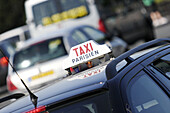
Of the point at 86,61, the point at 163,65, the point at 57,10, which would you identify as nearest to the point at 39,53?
the point at 86,61

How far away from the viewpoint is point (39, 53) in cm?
855

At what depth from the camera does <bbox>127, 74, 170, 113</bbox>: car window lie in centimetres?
300

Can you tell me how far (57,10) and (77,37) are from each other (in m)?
6.87

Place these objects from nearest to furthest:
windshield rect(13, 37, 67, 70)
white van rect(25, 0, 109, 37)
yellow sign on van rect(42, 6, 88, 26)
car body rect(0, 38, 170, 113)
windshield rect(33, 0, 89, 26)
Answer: car body rect(0, 38, 170, 113) → windshield rect(13, 37, 67, 70) → white van rect(25, 0, 109, 37) → yellow sign on van rect(42, 6, 88, 26) → windshield rect(33, 0, 89, 26)

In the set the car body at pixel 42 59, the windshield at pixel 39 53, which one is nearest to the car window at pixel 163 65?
the car body at pixel 42 59

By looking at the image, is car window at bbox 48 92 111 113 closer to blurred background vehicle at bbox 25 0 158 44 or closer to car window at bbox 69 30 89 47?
car window at bbox 69 30 89 47

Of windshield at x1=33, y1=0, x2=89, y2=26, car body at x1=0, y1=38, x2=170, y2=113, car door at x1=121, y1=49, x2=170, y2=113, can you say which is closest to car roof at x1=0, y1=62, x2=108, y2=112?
car body at x1=0, y1=38, x2=170, y2=113

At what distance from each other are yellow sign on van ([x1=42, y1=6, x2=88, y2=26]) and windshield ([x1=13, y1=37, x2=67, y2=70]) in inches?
248

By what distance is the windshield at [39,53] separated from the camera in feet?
27.5

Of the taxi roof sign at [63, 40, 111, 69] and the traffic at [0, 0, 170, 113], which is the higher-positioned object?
the taxi roof sign at [63, 40, 111, 69]

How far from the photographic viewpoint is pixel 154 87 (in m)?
3.25

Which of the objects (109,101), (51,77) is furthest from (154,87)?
(51,77)

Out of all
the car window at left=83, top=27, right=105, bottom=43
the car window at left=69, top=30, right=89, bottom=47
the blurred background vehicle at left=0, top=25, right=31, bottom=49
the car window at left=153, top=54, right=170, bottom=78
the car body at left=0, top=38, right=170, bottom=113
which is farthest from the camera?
the blurred background vehicle at left=0, top=25, right=31, bottom=49

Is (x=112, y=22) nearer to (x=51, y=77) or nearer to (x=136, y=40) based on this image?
(x=136, y=40)
